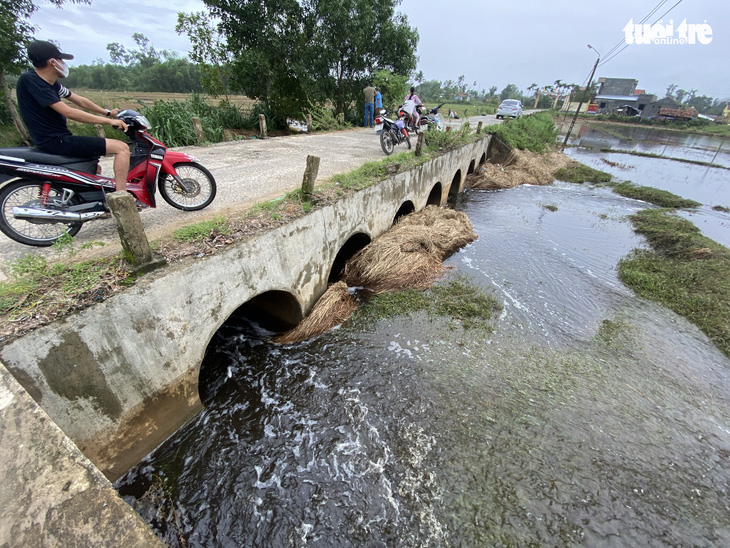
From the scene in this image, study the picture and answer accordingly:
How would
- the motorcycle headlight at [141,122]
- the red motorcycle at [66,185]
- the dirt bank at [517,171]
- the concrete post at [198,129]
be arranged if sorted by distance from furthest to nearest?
the dirt bank at [517,171], the concrete post at [198,129], the motorcycle headlight at [141,122], the red motorcycle at [66,185]

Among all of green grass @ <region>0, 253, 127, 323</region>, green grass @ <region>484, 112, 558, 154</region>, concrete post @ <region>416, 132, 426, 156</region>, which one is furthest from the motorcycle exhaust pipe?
green grass @ <region>484, 112, 558, 154</region>

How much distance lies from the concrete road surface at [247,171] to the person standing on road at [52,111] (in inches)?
42.1

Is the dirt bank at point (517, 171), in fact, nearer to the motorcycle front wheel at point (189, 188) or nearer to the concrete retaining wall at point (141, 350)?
the concrete retaining wall at point (141, 350)

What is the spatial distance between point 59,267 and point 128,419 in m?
1.76

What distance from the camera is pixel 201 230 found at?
4230 millimetres

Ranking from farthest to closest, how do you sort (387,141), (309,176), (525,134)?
(525,134) < (387,141) < (309,176)

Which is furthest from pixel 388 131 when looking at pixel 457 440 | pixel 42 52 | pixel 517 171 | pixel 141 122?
pixel 517 171

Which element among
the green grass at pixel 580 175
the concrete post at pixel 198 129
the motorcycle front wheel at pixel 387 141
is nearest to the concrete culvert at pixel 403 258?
the motorcycle front wheel at pixel 387 141

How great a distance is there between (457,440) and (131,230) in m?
4.58

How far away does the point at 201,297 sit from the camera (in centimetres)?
389

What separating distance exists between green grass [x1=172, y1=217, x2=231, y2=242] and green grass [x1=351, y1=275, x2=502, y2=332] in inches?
120

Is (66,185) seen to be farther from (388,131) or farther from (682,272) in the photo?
(682,272)

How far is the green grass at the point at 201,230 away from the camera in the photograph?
13.5 feet

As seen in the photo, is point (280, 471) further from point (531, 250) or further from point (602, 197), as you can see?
point (602, 197)
